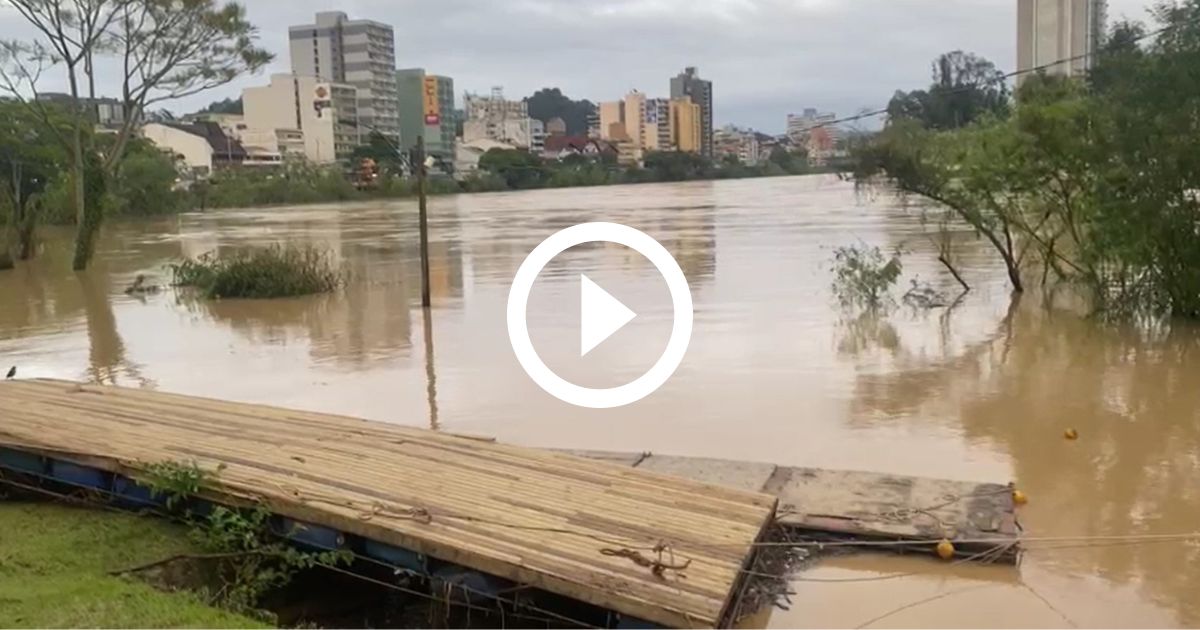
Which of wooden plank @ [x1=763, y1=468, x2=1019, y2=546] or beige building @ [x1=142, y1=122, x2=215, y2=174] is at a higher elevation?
beige building @ [x1=142, y1=122, x2=215, y2=174]

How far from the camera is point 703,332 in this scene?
14.9 m

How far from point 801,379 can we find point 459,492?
651 cm

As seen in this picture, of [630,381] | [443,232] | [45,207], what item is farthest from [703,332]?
[45,207]

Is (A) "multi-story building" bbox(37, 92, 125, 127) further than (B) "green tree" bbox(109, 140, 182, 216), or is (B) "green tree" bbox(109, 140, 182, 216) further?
→ (B) "green tree" bbox(109, 140, 182, 216)

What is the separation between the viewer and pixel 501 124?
9250 centimetres

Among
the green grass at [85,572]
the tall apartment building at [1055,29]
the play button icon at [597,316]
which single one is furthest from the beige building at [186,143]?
the green grass at [85,572]

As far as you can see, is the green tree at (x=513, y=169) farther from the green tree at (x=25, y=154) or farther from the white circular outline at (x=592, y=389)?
the white circular outline at (x=592, y=389)

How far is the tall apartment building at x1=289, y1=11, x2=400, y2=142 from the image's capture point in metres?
74.1

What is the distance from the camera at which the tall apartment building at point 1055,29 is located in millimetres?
20781

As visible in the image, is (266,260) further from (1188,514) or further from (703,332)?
(1188,514)

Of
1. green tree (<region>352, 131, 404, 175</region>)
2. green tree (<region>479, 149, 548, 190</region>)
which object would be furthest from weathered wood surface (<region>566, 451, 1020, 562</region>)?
green tree (<region>479, 149, 548, 190</region>)

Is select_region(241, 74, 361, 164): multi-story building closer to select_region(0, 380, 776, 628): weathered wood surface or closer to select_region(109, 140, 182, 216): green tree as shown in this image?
select_region(109, 140, 182, 216): green tree

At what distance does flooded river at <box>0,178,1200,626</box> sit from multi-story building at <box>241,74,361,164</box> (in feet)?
184

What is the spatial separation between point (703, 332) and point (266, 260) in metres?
8.93
